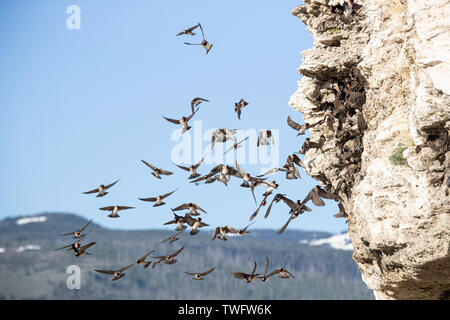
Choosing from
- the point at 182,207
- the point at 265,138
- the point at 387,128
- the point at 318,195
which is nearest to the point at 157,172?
the point at 182,207

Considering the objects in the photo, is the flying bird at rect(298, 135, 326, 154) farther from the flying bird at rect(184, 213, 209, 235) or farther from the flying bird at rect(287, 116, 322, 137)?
the flying bird at rect(184, 213, 209, 235)

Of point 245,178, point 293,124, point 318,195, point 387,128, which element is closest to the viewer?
point 387,128

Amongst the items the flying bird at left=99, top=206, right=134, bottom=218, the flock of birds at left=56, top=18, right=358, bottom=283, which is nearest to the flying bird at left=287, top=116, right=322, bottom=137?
the flock of birds at left=56, top=18, right=358, bottom=283

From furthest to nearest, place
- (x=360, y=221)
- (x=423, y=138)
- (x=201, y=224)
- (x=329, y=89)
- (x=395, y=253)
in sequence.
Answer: (x=201, y=224) → (x=329, y=89) → (x=360, y=221) → (x=395, y=253) → (x=423, y=138)

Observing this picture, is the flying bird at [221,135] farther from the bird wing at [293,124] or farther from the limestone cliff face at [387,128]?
Answer: the limestone cliff face at [387,128]

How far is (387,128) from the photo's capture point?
1499cm

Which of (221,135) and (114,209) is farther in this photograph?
(114,209)

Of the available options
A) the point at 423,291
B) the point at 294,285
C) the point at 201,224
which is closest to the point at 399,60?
the point at 423,291

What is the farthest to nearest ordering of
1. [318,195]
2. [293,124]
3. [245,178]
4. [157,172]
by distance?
1. [157,172]
2. [245,178]
3. [293,124]
4. [318,195]

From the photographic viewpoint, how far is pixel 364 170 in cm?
1573

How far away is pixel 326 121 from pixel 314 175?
1.26 metres

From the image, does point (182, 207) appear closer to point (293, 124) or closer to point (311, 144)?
point (293, 124)
